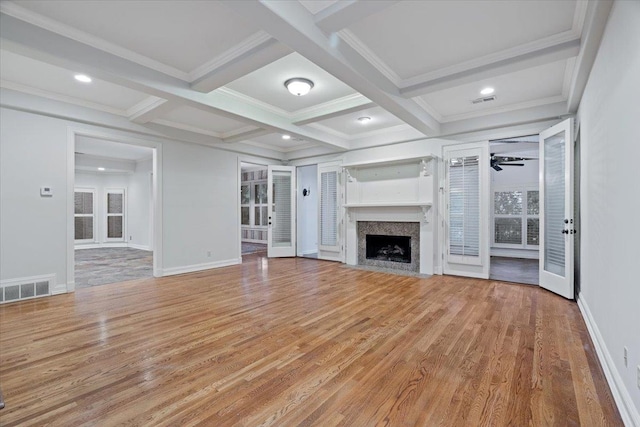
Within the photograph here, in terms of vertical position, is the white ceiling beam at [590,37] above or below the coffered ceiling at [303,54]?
below

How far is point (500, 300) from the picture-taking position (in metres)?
3.97

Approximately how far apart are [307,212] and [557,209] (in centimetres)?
566

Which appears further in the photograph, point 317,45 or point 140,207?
point 140,207

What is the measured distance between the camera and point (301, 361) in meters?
2.36

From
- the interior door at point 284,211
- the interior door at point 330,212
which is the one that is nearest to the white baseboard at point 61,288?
the interior door at point 284,211

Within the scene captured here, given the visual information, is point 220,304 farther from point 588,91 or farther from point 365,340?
point 588,91

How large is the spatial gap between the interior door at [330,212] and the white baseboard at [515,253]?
14.5ft

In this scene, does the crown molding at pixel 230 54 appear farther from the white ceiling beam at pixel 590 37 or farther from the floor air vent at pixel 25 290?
the floor air vent at pixel 25 290

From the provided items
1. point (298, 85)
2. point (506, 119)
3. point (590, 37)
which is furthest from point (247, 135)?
point (590, 37)

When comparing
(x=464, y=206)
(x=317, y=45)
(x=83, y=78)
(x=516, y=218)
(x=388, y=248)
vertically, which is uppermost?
(x=83, y=78)

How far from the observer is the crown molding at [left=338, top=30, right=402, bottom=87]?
285 cm

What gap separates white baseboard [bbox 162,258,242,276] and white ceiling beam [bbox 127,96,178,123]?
2692 millimetres

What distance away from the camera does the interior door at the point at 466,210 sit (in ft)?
17.1

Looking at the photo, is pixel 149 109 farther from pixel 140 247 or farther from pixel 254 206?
pixel 254 206
